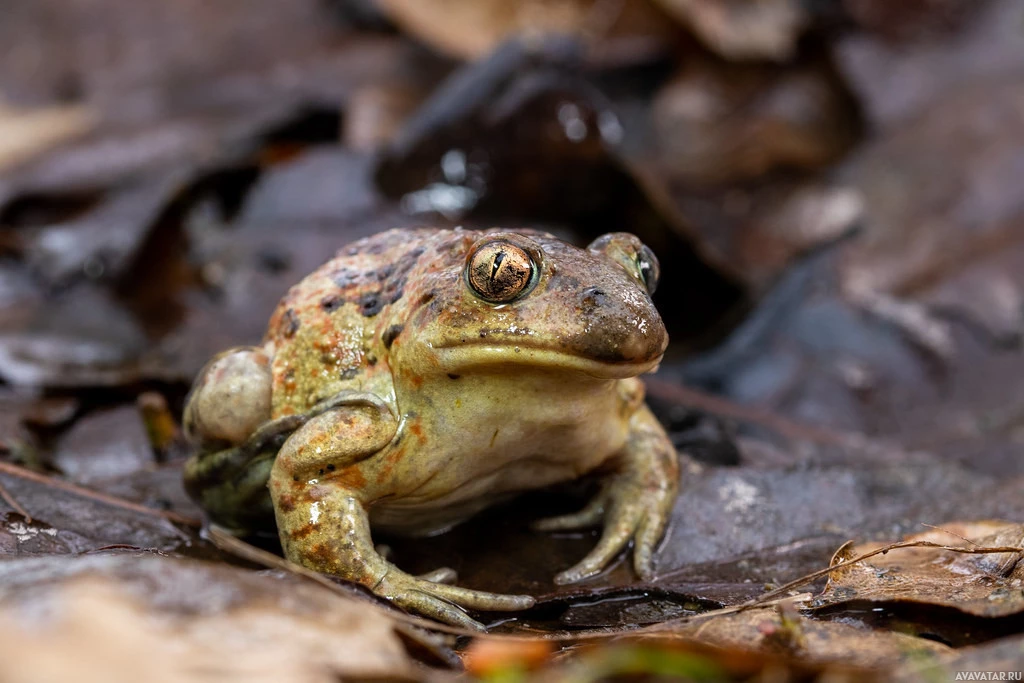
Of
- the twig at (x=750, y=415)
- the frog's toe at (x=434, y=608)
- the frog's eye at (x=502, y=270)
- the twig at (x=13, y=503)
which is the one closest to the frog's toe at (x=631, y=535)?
the frog's toe at (x=434, y=608)

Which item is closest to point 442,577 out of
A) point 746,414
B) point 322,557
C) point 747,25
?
point 322,557

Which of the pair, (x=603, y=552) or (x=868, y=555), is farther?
(x=603, y=552)

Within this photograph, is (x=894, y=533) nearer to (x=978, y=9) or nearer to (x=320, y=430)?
(x=320, y=430)

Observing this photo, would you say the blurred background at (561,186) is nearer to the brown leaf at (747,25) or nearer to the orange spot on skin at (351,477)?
the brown leaf at (747,25)

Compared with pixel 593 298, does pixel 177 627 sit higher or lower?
lower

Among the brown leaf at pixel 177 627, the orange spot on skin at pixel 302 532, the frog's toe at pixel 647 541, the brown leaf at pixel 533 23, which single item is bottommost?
the frog's toe at pixel 647 541

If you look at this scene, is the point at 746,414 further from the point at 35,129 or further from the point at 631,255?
the point at 35,129

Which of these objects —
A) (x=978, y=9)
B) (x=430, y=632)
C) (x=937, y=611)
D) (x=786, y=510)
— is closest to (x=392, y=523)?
(x=430, y=632)
